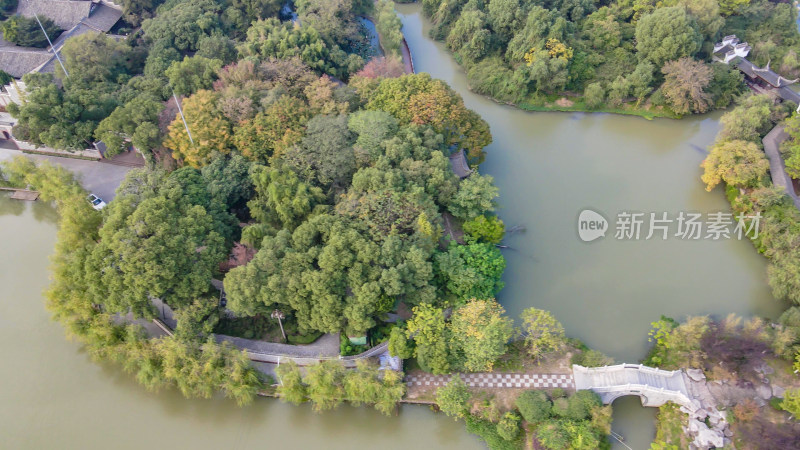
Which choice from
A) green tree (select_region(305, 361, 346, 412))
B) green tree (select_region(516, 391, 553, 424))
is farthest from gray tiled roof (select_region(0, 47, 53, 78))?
green tree (select_region(516, 391, 553, 424))

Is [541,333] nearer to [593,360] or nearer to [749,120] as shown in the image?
[593,360]

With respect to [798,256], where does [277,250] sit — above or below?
below

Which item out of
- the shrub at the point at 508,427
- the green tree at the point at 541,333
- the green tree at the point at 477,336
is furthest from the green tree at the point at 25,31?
the shrub at the point at 508,427

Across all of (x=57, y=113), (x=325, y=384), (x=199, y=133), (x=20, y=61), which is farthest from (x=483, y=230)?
(x=20, y=61)

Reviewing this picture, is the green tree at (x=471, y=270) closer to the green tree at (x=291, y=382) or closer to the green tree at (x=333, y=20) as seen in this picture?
the green tree at (x=291, y=382)

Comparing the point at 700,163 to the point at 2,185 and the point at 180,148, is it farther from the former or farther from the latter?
the point at 2,185

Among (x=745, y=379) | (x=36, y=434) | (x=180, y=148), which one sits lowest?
(x=36, y=434)

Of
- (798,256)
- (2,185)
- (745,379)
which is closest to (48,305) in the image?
(2,185)
